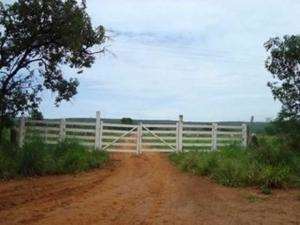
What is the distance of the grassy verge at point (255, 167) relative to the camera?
19781 millimetres

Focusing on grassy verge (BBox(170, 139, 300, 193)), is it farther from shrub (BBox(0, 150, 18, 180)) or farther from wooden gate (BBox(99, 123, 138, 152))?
shrub (BBox(0, 150, 18, 180))

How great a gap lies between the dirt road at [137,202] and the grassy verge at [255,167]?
0.58 m

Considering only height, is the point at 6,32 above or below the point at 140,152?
above

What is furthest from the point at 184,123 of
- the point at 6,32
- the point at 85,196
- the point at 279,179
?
the point at 85,196

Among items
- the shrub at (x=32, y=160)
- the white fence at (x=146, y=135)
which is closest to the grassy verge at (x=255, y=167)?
the shrub at (x=32, y=160)

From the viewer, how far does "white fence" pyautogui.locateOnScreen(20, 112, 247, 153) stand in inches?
1164

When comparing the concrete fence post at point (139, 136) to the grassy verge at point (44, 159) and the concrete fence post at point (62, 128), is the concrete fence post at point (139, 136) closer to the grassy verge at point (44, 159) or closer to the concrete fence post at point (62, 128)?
the concrete fence post at point (62, 128)

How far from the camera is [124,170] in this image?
25.0 meters

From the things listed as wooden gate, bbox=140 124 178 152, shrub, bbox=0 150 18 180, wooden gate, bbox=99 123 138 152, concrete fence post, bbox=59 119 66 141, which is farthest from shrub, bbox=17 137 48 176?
wooden gate, bbox=140 124 178 152

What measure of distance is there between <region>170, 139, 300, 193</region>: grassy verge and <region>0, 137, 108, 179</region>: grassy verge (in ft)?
12.9

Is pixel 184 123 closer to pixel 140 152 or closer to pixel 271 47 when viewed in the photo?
pixel 140 152

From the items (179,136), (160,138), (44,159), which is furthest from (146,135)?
(44,159)

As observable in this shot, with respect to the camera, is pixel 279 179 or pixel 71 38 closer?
pixel 279 179

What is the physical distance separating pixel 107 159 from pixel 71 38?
228 inches
